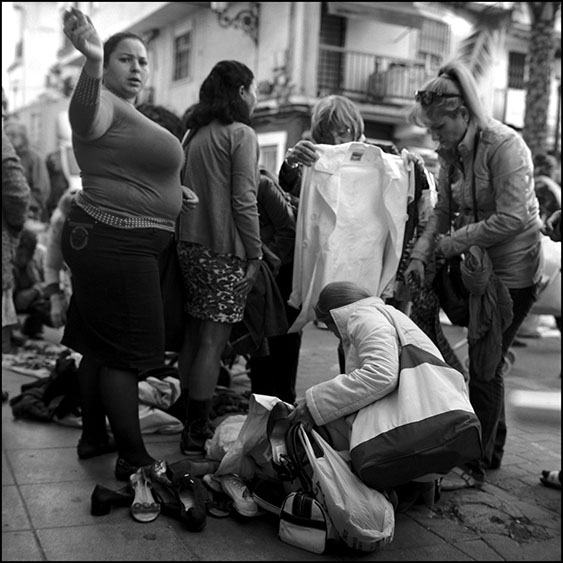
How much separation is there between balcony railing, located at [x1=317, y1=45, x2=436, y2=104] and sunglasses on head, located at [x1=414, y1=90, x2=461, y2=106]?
50.5 feet

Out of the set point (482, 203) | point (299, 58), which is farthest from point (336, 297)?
point (299, 58)

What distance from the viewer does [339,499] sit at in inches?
110

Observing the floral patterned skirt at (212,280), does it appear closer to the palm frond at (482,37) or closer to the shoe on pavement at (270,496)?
the shoe on pavement at (270,496)

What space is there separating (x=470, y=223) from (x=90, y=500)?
6.58 ft

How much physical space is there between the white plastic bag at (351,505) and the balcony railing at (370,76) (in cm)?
1658

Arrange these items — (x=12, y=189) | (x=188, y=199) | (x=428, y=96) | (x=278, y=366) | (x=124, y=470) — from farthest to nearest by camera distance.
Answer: (x=12, y=189), (x=278, y=366), (x=428, y=96), (x=188, y=199), (x=124, y=470)

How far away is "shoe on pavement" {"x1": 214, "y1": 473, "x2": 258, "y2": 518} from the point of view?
3057mm

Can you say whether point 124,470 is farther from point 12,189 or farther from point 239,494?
point 12,189

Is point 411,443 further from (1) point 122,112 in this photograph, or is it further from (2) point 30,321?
(2) point 30,321

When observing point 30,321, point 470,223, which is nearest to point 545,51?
point 30,321

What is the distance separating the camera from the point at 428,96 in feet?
11.8

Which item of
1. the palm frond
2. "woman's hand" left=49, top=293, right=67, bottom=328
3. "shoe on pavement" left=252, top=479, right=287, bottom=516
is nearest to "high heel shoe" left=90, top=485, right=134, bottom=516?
"shoe on pavement" left=252, top=479, right=287, bottom=516

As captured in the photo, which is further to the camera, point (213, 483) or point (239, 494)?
point (213, 483)

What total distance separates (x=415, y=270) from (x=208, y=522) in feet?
4.69
